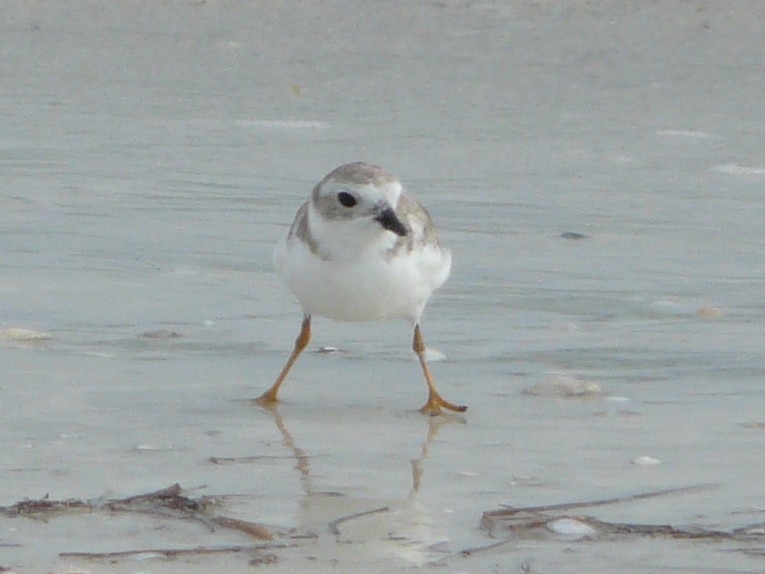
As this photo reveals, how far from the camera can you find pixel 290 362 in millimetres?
4551

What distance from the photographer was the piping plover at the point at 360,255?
428 cm

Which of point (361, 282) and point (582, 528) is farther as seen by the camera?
point (361, 282)

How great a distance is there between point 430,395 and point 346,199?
0.49 metres

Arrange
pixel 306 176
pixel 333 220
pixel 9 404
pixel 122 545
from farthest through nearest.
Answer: pixel 306 176, pixel 333 220, pixel 9 404, pixel 122 545

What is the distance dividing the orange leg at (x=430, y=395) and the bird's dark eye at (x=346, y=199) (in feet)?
1.39

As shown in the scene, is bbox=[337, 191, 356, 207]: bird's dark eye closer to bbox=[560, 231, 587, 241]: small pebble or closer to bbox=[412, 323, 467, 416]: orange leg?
bbox=[412, 323, 467, 416]: orange leg

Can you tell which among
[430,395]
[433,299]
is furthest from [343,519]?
[433,299]

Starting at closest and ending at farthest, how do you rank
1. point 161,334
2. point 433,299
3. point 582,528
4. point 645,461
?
1. point 582,528
2. point 645,461
3. point 161,334
4. point 433,299

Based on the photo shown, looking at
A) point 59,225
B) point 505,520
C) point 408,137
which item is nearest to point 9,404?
point 505,520

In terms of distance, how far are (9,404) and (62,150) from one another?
11.2 feet

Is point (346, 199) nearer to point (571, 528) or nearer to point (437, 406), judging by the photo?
point (437, 406)

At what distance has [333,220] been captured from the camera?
171 inches

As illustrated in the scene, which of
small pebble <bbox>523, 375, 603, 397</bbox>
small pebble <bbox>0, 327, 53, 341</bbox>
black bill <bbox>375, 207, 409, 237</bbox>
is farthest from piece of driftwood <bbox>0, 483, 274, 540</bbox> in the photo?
small pebble <bbox>0, 327, 53, 341</bbox>

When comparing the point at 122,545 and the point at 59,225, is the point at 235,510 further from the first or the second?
the point at 59,225
